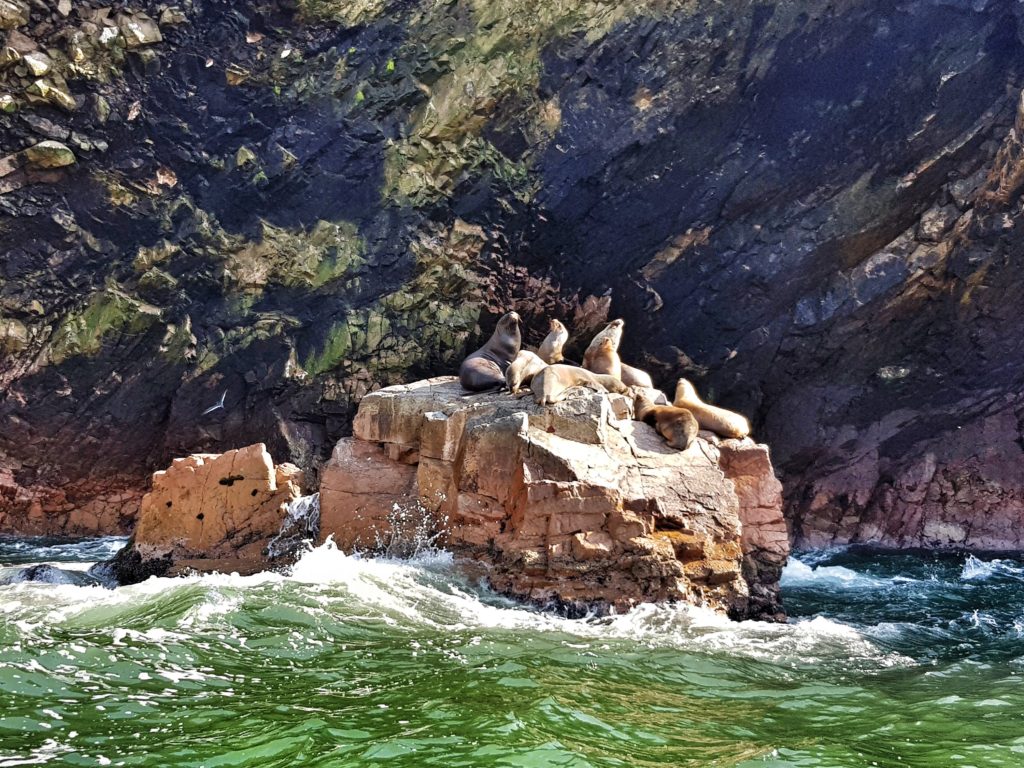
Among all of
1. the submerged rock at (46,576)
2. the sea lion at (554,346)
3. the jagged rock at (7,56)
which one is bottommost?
Result: the submerged rock at (46,576)

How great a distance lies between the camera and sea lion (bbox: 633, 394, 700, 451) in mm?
9766

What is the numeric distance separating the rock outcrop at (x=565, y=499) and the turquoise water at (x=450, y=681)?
1.44 ft

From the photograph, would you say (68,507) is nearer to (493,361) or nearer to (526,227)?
(493,361)

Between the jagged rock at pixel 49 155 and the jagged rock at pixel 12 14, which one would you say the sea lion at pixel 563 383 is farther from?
the jagged rock at pixel 12 14

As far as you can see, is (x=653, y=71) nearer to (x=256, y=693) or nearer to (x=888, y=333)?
(x=888, y=333)

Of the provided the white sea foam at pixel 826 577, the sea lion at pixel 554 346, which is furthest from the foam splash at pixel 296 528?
the white sea foam at pixel 826 577

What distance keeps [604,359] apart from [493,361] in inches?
59.7

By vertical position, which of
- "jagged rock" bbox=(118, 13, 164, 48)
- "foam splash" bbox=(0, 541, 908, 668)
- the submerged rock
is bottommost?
the submerged rock

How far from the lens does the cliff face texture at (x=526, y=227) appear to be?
1566 centimetres

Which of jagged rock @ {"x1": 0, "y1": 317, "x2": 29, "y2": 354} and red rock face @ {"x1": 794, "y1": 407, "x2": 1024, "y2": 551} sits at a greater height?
jagged rock @ {"x1": 0, "y1": 317, "x2": 29, "y2": 354}

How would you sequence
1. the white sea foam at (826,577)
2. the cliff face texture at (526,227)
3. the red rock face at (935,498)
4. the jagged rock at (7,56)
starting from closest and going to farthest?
1. the white sea foam at (826,577)
2. the jagged rock at (7,56)
3. the cliff face texture at (526,227)
4. the red rock face at (935,498)

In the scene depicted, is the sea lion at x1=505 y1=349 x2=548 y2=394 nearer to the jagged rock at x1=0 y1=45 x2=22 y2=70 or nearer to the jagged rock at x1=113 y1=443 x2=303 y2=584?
the jagged rock at x1=113 y1=443 x2=303 y2=584

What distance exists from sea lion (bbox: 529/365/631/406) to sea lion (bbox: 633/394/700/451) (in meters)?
0.60

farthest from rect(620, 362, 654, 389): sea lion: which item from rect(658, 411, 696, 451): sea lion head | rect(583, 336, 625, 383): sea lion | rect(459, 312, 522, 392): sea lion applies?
rect(658, 411, 696, 451): sea lion head
